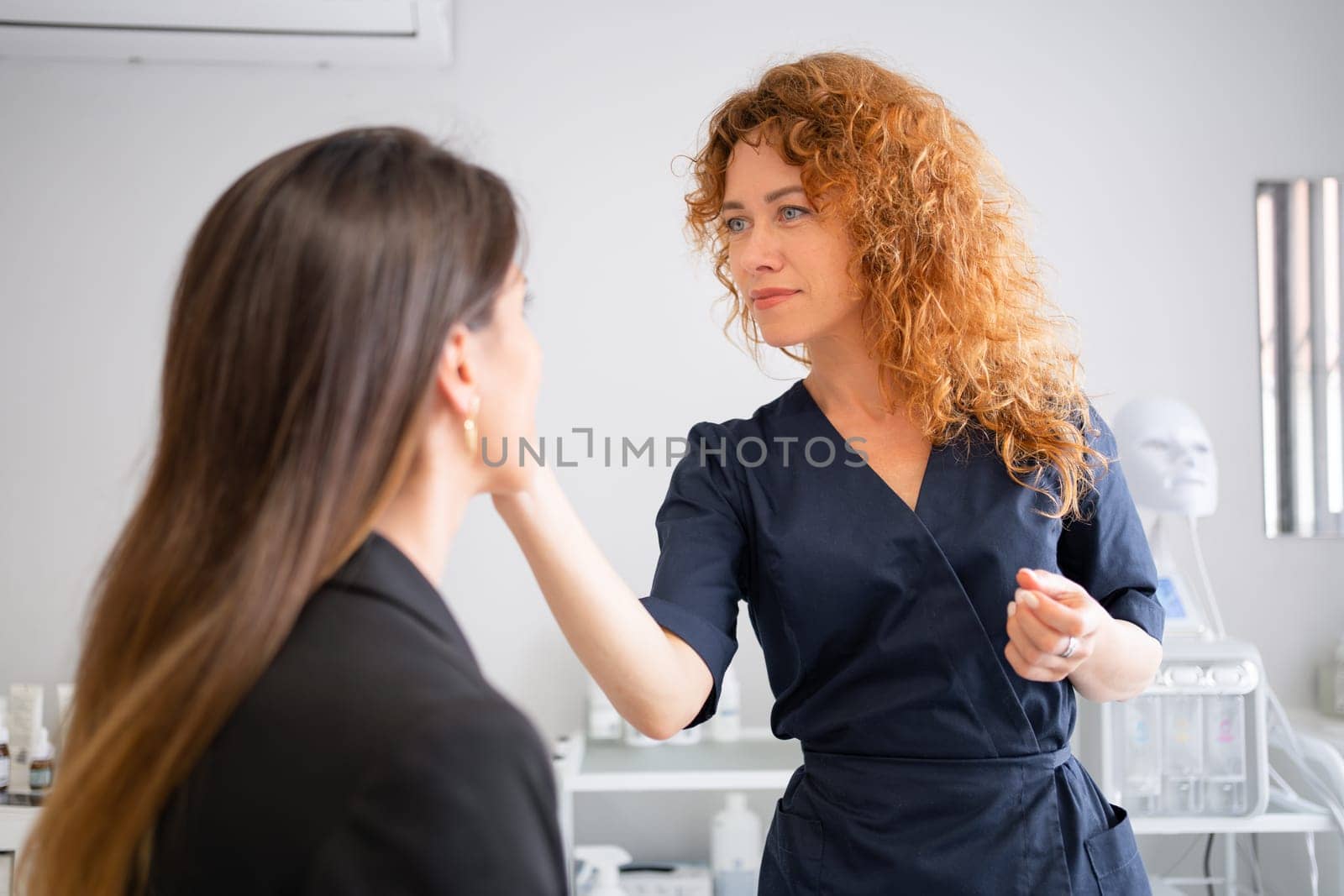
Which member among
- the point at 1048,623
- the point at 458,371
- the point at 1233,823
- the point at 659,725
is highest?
the point at 458,371

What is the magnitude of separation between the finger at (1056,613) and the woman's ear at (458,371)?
0.48 meters

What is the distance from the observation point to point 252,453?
1.87 ft

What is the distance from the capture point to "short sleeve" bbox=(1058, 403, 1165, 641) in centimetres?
108

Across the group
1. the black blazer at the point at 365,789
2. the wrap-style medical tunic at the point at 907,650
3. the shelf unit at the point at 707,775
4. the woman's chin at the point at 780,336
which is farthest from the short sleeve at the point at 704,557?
the shelf unit at the point at 707,775

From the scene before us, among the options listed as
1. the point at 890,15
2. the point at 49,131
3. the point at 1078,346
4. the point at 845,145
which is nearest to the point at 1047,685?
the point at 845,145

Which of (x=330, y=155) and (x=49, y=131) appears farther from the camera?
(x=49, y=131)

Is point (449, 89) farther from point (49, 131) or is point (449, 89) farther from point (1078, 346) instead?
point (1078, 346)

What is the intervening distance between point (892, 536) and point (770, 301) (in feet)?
0.86

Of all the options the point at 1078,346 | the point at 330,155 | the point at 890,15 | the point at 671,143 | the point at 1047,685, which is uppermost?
the point at 890,15

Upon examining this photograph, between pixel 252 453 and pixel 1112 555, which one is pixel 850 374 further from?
pixel 252 453

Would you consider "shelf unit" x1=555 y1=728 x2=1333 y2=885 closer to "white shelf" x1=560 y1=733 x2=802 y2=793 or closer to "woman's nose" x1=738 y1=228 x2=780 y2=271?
"white shelf" x1=560 y1=733 x2=802 y2=793

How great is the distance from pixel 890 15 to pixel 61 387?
6.35ft

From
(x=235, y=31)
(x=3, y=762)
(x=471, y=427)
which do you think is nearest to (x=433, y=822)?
(x=471, y=427)

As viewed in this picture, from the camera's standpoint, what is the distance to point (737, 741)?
217 cm
